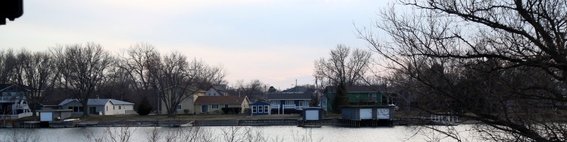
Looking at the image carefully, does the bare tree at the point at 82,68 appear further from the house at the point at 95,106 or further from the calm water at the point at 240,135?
the calm water at the point at 240,135

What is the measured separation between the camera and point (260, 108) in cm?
8844

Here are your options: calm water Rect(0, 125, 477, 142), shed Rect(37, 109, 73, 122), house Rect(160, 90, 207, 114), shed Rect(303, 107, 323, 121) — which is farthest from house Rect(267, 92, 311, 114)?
calm water Rect(0, 125, 477, 142)

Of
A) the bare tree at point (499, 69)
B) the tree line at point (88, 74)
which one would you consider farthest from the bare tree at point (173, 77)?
the bare tree at point (499, 69)

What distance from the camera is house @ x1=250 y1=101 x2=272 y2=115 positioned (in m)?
87.4

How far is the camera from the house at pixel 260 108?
287ft

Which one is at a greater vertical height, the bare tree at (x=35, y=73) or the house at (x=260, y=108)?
the bare tree at (x=35, y=73)

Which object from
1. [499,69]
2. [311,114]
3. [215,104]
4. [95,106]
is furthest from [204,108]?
[499,69]

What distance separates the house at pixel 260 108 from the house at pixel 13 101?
104 feet

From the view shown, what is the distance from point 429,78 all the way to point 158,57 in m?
76.0

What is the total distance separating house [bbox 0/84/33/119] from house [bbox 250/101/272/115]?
104 feet

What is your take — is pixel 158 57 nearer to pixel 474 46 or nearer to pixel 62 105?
pixel 62 105

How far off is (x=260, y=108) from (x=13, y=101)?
122ft

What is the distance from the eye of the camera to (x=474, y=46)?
28.6ft

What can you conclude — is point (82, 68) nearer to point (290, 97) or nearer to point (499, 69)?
point (290, 97)
